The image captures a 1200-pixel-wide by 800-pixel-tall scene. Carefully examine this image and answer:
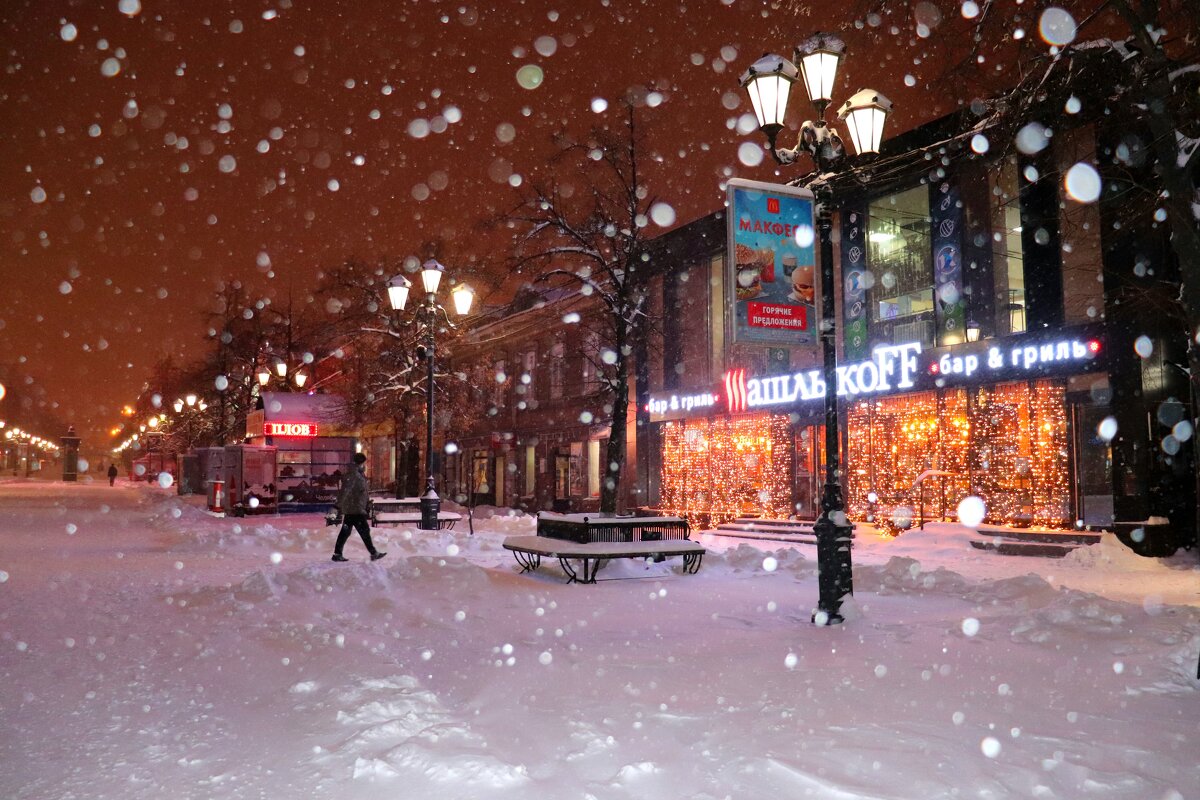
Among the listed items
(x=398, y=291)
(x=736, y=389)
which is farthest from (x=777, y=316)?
(x=736, y=389)

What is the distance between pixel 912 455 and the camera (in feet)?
67.7

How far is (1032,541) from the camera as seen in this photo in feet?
55.9

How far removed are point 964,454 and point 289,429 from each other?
832 inches

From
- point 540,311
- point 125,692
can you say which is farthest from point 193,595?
point 540,311

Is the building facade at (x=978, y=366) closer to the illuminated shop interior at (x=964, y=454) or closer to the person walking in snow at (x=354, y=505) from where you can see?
the illuminated shop interior at (x=964, y=454)

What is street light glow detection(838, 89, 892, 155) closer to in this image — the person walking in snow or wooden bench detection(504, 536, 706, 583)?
wooden bench detection(504, 536, 706, 583)

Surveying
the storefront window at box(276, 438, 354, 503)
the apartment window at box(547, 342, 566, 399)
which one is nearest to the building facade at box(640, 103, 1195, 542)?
the apartment window at box(547, 342, 566, 399)

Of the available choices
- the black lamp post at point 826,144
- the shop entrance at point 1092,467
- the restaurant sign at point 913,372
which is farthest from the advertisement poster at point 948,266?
the black lamp post at point 826,144

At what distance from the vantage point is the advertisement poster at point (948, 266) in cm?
1964

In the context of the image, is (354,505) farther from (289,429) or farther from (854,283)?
(289,429)

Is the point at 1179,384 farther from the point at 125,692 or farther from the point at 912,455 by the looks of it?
the point at 125,692

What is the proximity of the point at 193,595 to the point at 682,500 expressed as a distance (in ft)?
62.3

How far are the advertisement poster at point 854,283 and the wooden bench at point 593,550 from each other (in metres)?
10.5

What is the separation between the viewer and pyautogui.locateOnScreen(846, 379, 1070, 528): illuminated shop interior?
58.6ft
